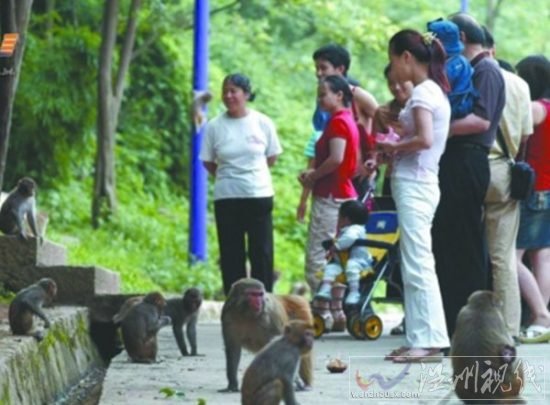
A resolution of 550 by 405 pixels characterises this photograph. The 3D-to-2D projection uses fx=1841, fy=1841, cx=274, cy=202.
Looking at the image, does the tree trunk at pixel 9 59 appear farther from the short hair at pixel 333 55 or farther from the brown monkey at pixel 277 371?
the brown monkey at pixel 277 371

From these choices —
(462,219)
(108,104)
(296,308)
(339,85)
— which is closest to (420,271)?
(462,219)

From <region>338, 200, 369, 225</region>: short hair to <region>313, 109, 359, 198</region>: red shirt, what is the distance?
0.24m

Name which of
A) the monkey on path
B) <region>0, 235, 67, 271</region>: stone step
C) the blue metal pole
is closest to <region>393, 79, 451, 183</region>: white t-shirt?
the monkey on path

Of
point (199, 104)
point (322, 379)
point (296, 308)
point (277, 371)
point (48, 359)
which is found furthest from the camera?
point (199, 104)

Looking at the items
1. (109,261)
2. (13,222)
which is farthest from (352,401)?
(109,261)

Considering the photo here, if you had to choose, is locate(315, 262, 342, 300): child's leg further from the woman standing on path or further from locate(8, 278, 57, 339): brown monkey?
locate(8, 278, 57, 339): brown monkey

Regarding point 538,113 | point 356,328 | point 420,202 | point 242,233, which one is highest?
point 538,113

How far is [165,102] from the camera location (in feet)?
99.2

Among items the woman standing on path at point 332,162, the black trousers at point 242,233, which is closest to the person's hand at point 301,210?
the black trousers at point 242,233

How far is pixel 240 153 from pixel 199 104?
670cm

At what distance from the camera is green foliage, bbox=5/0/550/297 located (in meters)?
23.4

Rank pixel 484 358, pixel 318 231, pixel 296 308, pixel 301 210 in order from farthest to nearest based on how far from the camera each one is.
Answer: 1. pixel 301 210
2. pixel 318 231
3. pixel 296 308
4. pixel 484 358

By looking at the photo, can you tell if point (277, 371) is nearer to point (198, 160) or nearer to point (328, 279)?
point (328, 279)

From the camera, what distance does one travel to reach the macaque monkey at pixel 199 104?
21391 mm
